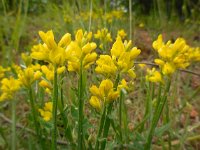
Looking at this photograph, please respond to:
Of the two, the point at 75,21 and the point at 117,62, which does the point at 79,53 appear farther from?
the point at 75,21

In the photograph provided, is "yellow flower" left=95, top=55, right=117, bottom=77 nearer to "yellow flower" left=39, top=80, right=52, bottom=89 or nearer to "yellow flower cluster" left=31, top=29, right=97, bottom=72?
"yellow flower cluster" left=31, top=29, right=97, bottom=72

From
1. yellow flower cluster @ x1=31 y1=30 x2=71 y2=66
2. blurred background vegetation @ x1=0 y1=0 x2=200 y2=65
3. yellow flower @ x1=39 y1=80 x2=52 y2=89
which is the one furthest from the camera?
blurred background vegetation @ x1=0 y1=0 x2=200 y2=65

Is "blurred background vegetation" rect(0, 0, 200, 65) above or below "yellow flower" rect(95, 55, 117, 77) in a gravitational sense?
above

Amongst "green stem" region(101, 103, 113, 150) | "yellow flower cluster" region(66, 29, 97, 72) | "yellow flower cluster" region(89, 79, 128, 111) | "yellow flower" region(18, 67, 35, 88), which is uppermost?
"yellow flower cluster" region(66, 29, 97, 72)

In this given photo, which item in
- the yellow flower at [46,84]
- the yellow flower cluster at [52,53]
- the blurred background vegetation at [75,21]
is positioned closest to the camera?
the yellow flower cluster at [52,53]

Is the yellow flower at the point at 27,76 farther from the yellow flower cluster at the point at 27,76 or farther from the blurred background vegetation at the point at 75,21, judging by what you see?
the blurred background vegetation at the point at 75,21

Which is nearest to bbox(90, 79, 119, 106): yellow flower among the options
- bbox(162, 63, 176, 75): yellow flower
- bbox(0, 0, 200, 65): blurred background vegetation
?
bbox(162, 63, 176, 75): yellow flower

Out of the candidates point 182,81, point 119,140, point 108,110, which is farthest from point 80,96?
point 182,81

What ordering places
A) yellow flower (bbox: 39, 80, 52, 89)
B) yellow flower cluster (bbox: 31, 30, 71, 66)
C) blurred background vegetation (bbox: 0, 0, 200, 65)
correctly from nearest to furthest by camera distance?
yellow flower cluster (bbox: 31, 30, 71, 66) < yellow flower (bbox: 39, 80, 52, 89) < blurred background vegetation (bbox: 0, 0, 200, 65)

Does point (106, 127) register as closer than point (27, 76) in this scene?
Yes

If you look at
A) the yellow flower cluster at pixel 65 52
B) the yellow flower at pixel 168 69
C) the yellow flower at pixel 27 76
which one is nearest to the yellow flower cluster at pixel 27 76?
the yellow flower at pixel 27 76

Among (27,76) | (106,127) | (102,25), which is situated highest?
(102,25)

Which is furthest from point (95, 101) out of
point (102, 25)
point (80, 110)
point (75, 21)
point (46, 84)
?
point (75, 21)
